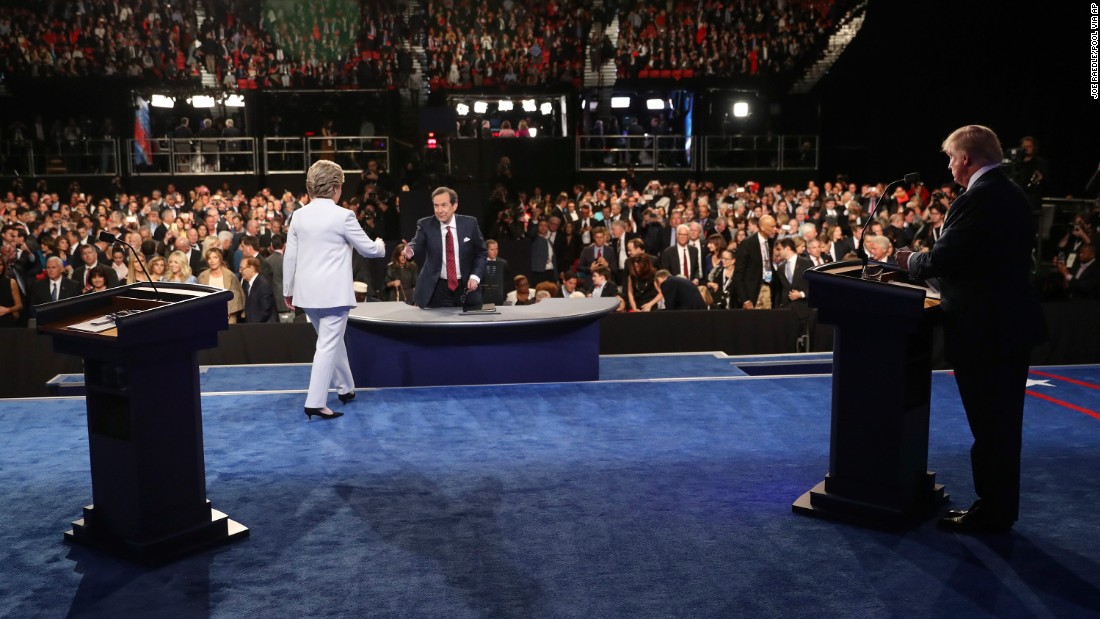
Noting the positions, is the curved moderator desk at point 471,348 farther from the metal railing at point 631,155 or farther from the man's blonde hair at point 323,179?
the metal railing at point 631,155

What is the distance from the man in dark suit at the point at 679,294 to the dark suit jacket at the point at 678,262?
1.57 m

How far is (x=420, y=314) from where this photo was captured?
716cm

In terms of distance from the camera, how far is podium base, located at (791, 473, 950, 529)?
412cm

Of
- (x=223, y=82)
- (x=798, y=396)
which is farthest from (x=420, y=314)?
(x=223, y=82)

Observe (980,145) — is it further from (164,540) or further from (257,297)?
(257,297)

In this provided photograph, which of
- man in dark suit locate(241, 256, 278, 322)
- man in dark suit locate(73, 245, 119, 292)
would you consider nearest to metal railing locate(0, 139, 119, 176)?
man in dark suit locate(73, 245, 119, 292)

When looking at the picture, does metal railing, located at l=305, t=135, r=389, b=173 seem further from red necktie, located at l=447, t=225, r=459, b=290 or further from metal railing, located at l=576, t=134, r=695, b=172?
red necktie, located at l=447, t=225, r=459, b=290

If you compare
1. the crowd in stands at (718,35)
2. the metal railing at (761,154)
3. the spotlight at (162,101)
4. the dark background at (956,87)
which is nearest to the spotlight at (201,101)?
the spotlight at (162,101)

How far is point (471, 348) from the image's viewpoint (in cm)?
714

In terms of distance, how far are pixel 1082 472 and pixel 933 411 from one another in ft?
4.46

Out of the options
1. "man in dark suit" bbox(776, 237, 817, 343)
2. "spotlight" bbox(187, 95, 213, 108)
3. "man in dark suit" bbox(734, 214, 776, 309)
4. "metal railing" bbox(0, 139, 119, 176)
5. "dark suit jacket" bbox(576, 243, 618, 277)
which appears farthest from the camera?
"spotlight" bbox(187, 95, 213, 108)

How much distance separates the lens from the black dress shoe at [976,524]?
13.2 feet

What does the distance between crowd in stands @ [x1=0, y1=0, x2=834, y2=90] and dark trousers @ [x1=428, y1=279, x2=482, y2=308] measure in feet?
49.0

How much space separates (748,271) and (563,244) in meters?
4.23
